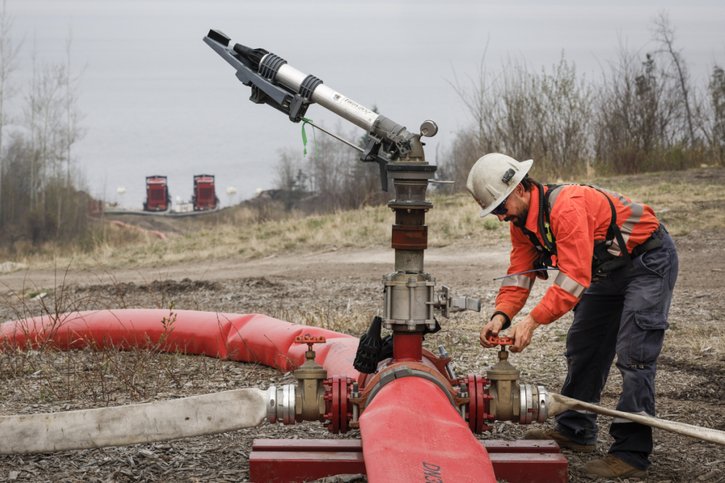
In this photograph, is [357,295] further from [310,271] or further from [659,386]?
[659,386]

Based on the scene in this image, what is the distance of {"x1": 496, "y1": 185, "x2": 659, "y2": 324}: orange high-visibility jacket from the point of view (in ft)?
13.2

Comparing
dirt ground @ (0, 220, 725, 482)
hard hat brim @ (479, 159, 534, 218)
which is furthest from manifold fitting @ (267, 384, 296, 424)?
hard hat brim @ (479, 159, 534, 218)

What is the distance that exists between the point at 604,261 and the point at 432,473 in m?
1.86

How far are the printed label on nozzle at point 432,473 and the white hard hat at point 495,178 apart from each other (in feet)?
5.07

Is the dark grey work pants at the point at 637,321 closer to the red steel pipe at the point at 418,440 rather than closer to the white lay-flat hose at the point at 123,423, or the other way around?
the red steel pipe at the point at 418,440

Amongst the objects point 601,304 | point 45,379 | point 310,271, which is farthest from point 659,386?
point 310,271

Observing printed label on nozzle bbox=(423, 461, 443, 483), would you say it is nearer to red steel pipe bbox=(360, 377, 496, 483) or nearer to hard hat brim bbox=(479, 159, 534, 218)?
red steel pipe bbox=(360, 377, 496, 483)

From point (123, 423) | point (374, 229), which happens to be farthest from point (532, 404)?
point (374, 229)

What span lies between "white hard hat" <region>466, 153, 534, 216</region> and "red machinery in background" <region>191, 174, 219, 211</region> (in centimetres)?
5309

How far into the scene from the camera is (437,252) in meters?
13.6

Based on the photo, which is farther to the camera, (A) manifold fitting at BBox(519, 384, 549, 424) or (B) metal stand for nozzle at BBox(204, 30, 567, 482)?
(A) manifold fitting at BBox(519, 384, 549, 424)

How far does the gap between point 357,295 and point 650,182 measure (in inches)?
389

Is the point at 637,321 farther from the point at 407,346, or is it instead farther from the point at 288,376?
the point at 288,376

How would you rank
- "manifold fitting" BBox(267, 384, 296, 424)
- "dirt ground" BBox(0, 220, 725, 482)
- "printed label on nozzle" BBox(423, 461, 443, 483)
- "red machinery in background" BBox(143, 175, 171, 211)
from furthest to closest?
"red machinery in background" BBox(143, 175, 171, 211) < "dirt ground" BBox(0, 220, 725, 482) < "manifold fitting" BBox(267, 384, 296, 424) < "printed label on nozzle" BBox(423, 461, 443, 483)
